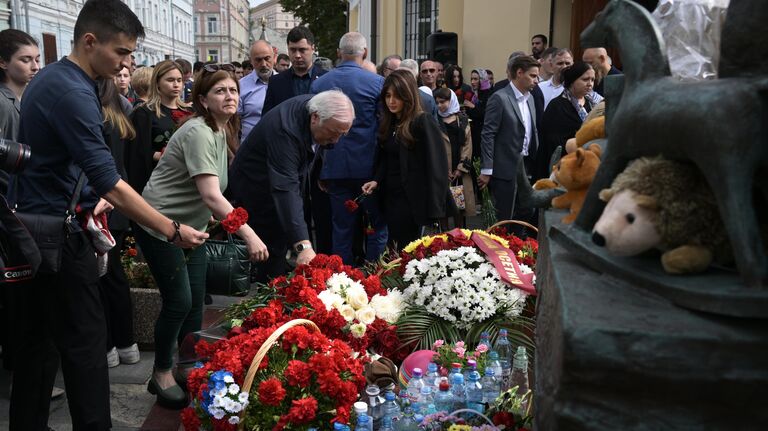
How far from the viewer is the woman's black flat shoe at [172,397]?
12.7ft

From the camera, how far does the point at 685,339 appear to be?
4.00 feet

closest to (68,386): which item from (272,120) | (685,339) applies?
(272,120)

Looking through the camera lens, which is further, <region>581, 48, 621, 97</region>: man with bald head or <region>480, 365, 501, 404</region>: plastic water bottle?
<region>581, 48, 621, 97</region>: man with bald head

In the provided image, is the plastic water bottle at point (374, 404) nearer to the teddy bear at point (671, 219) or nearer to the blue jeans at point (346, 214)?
the teddy bear at point (671, 219)

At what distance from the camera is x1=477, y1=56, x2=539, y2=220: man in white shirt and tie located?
21.4ft

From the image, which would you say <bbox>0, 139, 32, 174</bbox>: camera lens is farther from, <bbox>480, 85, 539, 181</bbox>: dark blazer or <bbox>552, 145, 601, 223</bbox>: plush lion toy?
<bbox>480, 85, 539, 181</bbox>: dark blazer

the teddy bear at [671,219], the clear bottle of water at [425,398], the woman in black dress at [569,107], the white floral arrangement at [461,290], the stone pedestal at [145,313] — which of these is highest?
the woman in black dress at [569,107]

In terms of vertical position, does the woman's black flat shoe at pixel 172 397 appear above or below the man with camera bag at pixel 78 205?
below

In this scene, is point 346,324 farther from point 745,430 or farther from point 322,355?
point 745,430

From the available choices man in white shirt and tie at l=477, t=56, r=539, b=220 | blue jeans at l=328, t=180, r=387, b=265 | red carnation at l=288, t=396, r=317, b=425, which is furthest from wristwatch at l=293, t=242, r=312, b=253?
man in white shirt and tie at l=477, t=56, r=539, b=220

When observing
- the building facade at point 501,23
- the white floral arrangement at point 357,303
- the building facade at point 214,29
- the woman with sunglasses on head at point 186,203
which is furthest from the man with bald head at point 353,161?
the building facade at point 214,29

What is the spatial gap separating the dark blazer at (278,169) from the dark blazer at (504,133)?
8.97ft

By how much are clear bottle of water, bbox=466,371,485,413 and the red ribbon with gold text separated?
2.51ft

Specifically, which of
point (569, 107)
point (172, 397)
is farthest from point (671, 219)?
point (569, 107)
